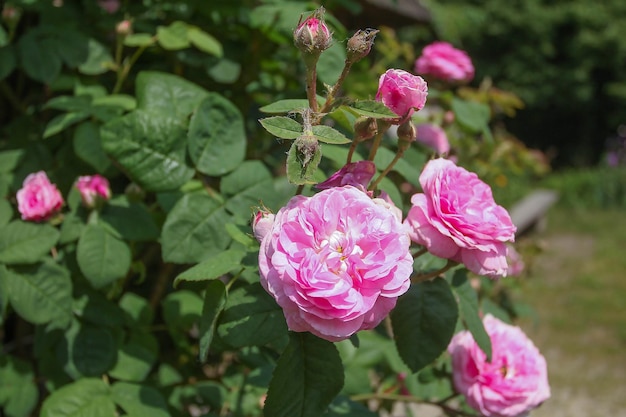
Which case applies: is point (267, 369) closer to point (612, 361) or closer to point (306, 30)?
point (306, 30)

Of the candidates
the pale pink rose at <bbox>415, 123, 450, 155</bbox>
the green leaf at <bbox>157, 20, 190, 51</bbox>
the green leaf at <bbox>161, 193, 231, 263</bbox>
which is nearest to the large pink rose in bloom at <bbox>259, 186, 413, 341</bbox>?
the green leaf at <bbox>161, 193, 231, 263</bbox>

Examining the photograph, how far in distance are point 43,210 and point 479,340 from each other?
643 millimetres

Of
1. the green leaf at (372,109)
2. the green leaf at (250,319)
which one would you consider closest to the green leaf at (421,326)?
→ the green leaf at (250,319)

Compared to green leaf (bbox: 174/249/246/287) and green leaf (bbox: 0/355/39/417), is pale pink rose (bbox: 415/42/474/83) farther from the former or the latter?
green leaf (bbox: 0/355/39/417)

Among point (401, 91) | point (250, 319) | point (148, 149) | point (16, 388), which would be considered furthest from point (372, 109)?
point (16, 388)

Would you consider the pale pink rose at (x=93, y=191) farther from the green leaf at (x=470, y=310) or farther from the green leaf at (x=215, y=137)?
the green leaf at (x=470, y=310)

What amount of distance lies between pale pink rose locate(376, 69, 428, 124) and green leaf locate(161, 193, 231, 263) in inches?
12.5

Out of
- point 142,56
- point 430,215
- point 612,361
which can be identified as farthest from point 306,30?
point 612,361

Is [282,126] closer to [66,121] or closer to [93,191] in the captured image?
[93,191]

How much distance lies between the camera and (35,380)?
47.8 inches

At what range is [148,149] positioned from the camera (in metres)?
0.96

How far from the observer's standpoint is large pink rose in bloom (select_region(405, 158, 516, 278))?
29.6 inches

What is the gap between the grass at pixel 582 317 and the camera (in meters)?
3.75

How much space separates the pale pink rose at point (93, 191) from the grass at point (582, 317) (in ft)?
4.20
